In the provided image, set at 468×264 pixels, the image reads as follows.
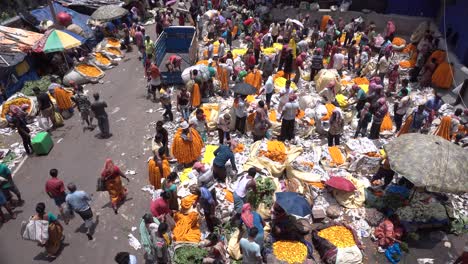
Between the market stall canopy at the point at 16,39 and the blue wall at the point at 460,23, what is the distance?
1891 cm

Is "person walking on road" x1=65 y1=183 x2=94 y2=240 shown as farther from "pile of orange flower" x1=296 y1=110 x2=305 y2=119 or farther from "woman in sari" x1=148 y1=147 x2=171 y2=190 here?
"pile of orange flower" x1=296 y1=110 x2=305 y2=119

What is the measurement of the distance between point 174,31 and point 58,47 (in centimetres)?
532

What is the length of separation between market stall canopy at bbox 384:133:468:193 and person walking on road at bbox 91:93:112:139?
28.1ft

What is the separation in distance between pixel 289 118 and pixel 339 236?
12.7 ft

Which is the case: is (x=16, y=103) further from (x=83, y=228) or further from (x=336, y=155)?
(x=336, y=155)

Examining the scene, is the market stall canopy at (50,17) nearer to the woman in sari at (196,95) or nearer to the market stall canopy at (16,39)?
the market stall canopy at (16,39)

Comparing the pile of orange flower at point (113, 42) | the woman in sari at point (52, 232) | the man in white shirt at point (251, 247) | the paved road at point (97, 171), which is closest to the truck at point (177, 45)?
the paved road at point (97, 171)

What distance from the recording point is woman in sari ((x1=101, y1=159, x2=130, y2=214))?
794cm

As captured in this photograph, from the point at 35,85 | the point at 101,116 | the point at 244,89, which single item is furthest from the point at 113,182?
the point at 35,85

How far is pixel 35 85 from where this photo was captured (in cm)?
1377

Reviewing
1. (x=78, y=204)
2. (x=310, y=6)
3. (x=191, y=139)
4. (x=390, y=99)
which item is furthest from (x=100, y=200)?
(x=310, y=6)

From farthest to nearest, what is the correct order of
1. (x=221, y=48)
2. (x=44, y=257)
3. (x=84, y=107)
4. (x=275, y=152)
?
(x=221, y=48) → (x=84, y=107) → (x=275, y=152) → (x=44, y=257)

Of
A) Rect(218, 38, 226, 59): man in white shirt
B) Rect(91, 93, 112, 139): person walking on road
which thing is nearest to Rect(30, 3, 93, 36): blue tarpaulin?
Rect(218, 38, 226, 59): man in white shirt

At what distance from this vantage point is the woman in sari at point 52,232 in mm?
6982
